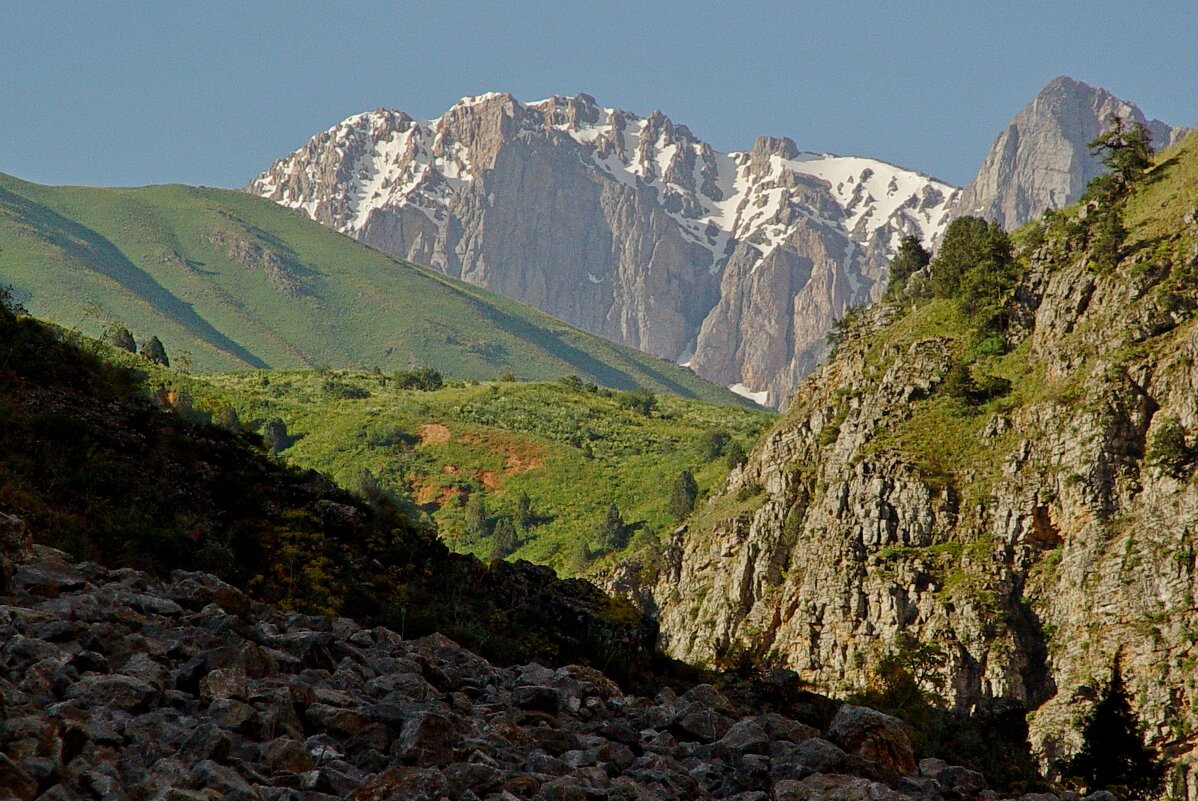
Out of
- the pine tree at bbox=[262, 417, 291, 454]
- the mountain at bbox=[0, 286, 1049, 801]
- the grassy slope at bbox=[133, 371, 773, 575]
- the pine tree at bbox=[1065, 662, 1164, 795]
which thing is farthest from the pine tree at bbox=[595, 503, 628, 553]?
the mountain at bbox=[0, 286, 1049, 801]

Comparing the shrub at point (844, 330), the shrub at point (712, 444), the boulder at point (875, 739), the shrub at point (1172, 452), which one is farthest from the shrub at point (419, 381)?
the boulder at point (875, 739)

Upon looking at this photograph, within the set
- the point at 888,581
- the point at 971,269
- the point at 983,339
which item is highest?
the point at 971,269

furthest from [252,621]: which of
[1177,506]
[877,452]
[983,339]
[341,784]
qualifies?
[983,339]

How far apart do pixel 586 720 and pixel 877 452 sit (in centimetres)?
5813

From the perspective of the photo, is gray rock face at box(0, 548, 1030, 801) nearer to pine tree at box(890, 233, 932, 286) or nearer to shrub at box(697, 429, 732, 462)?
pine tree at box(890, 233, 932, 286)

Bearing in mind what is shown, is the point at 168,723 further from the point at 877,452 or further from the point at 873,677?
the point at 877,452

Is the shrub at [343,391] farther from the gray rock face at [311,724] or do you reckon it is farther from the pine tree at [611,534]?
the gray rock face at [311,724]

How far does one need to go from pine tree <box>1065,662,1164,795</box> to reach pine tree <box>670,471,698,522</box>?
6641 cm

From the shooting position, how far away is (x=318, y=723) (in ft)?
35.0

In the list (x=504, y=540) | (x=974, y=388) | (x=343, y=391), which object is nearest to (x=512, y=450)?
(x=504, y=540)

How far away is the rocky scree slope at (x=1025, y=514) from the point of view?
179ft

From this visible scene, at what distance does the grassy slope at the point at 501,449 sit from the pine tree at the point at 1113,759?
61.6 meters

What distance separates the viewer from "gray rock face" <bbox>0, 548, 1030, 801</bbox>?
9.05 m

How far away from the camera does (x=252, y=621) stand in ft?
45.4
